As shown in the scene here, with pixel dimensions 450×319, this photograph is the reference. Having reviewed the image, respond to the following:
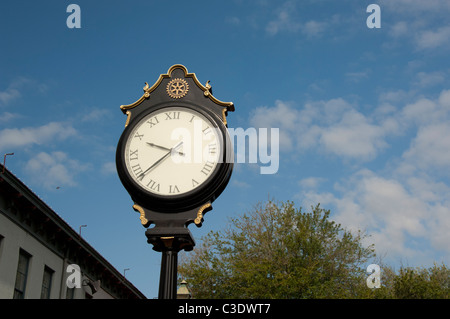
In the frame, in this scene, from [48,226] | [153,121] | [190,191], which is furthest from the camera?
[48,226]

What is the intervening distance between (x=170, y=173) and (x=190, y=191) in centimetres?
24

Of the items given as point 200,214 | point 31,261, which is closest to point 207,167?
point 200,214

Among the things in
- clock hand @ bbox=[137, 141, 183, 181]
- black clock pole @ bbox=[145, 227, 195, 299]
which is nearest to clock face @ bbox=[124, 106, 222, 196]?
clock hand @ bbox=[137, 141, 183, 181]

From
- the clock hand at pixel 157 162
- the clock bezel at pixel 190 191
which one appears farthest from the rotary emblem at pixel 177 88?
the clock hand at pixel 157 162

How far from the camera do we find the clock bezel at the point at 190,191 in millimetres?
3617

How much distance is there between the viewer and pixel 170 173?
3779mm

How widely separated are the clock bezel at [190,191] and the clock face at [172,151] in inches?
1.1

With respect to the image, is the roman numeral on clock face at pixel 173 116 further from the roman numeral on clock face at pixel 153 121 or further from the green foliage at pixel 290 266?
the green foliage at pixel 290 266

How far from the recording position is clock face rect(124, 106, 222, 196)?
3.72 metres

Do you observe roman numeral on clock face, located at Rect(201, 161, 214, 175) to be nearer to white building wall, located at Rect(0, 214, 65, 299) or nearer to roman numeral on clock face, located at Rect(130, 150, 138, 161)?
roman numeral on clock face, located at Rect(130, 150, 138, 161)

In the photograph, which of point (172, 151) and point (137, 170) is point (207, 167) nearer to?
point (172, 151)

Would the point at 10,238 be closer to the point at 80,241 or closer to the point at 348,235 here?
the point at 80,241
